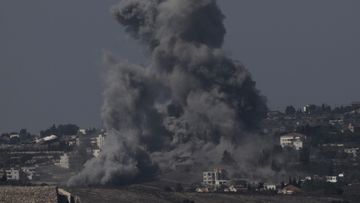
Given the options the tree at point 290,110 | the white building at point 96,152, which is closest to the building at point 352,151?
the white building at point 96,152

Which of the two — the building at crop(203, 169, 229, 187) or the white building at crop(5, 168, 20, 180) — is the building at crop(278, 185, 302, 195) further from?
the white building at crop(5, 168, 20, 180)

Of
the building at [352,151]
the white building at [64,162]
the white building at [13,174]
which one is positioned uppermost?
the building at [352,151]

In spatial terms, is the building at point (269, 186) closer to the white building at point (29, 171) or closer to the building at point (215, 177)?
the building at point (215, 177)

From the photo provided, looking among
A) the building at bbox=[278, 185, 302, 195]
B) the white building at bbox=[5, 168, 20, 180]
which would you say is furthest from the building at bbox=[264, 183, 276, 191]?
the white building at bbox=[5, 168, 20, 180]

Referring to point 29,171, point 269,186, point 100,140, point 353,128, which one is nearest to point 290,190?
point 269,186

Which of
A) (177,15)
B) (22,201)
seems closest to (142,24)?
(177,15)

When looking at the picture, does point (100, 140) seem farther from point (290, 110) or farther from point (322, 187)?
point (290, 110)
